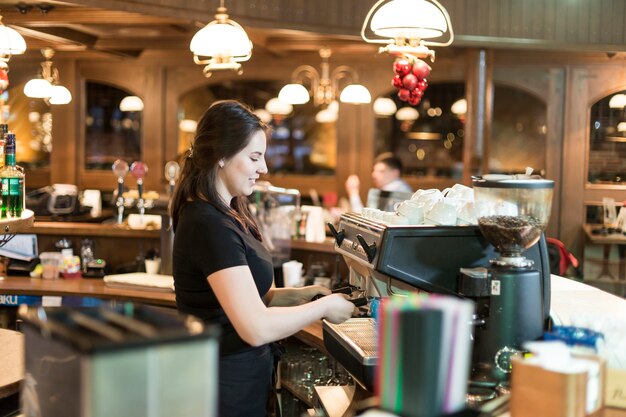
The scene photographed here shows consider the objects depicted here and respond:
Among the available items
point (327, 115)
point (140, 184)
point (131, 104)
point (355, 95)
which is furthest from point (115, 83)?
point (140, 184)

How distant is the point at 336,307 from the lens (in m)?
2.56

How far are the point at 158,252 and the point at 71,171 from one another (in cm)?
494

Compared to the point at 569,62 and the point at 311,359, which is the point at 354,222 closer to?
the point at 311,359

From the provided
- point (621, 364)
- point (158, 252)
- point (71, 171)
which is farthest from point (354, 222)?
point (71, 171)

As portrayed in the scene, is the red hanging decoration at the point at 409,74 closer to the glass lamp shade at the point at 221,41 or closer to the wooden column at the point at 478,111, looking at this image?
the glass lamp shade at the point at 221,41

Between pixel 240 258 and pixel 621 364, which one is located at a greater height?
pixel 240 258

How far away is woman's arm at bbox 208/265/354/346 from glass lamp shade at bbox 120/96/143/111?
25.9 ft

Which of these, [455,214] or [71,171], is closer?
[455,214]

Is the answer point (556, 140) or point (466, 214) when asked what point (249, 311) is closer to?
point (466, 214)

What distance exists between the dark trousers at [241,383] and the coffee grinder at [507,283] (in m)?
0.71

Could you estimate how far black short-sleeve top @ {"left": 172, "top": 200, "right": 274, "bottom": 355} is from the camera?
2.45 m

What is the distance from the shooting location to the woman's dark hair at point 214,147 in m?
2.61

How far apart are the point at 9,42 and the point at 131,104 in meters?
5.00

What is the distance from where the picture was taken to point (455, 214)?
2816 mm
